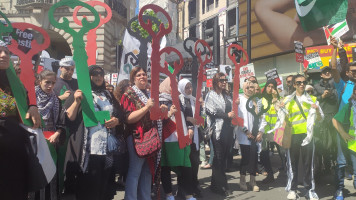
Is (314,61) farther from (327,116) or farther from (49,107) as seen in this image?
(49,107)

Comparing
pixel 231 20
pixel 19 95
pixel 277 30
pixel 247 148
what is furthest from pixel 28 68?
pixel 231 20

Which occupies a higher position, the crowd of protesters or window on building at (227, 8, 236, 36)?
window on building at (227, 8, 236, 36)

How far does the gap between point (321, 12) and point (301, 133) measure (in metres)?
2.70

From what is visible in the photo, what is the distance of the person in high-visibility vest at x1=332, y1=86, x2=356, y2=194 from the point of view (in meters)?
4.33

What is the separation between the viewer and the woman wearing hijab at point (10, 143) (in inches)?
85.6

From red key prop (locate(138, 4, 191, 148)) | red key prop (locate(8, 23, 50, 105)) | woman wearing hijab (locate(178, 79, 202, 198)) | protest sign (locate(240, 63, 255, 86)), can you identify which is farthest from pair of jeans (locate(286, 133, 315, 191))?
red key prop (locate(8, 23, 50, 105))

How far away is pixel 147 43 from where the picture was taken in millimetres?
6156

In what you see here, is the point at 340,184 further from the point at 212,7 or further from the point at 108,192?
the point at 212,7

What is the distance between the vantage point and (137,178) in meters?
3.46

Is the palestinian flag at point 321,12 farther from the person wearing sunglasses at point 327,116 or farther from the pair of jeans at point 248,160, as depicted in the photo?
the pair of jeans at point 248,160

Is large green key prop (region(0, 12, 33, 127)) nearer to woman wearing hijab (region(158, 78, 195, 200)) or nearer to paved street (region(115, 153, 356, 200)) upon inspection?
woman wearing hijab (region(158, 78, 195, 200))

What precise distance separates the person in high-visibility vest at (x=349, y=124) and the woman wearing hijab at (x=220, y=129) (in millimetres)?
1482

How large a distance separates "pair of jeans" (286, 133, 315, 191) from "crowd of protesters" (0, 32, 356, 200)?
14 mm

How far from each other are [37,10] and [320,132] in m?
18.7
